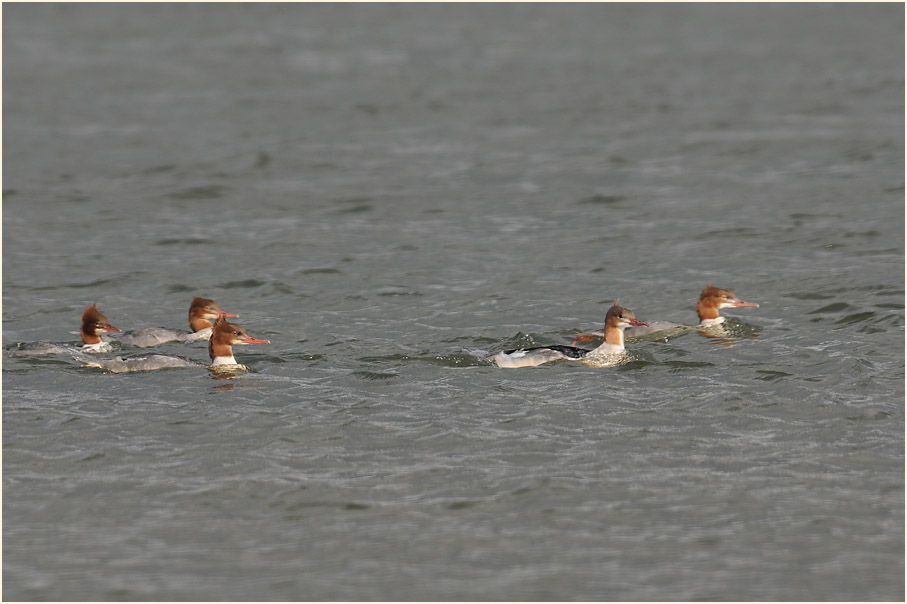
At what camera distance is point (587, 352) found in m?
14.3

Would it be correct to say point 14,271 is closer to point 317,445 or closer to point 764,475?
point 317,445

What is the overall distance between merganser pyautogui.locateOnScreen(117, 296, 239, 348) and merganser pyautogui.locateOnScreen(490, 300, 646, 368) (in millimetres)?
3705

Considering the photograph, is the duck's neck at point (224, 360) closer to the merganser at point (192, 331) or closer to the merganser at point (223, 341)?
the merganser at point (223, 341)

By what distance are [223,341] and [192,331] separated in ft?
7.11

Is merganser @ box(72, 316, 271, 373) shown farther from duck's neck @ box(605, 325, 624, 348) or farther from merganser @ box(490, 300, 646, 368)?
duck's neck @ box(605, 325, 624, 348)

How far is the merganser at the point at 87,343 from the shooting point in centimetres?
1461

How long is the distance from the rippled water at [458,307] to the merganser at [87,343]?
0.98 ft

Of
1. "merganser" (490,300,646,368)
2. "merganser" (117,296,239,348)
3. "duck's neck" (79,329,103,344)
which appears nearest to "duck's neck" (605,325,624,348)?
"merganser" (490,300,646,368)

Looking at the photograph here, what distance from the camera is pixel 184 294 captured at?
18000 mm

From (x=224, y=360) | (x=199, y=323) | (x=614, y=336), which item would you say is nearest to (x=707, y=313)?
(x=614, y=336)

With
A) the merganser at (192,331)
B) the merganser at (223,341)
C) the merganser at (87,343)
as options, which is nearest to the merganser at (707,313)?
the merganser at (223,341)

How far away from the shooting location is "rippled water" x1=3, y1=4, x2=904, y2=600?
960 cm

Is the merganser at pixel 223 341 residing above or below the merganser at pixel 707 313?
below

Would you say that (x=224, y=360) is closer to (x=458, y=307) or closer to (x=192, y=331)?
(x=192, y=331)
